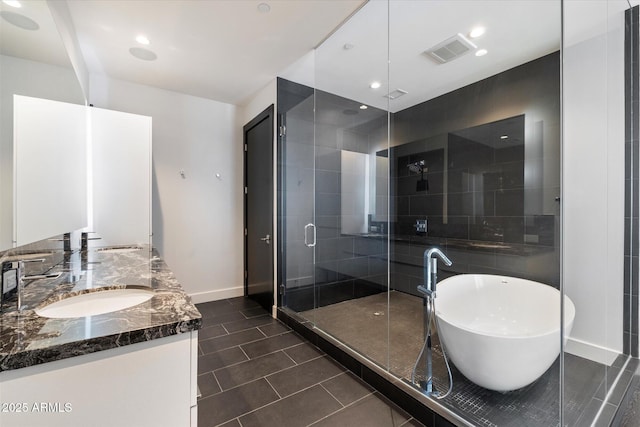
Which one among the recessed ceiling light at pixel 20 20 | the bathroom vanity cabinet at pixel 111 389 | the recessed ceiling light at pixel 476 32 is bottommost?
the bathroom vanity cabinet at pixel 111 389

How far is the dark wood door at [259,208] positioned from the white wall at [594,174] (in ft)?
8.71

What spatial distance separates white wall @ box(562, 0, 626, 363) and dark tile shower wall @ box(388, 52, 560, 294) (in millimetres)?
368

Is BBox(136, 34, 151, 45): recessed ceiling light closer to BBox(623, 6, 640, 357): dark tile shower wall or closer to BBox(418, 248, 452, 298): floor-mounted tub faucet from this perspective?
BBox(418, 248, 452, 298): floor-mounted tub faucet

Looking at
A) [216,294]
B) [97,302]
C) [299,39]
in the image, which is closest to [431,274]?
[97,302]

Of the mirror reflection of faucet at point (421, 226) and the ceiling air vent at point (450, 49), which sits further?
the mirror reflection of faucet at point (421, 226)

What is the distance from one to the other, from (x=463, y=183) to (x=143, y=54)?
3.68 metres

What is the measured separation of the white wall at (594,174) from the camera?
154 cm

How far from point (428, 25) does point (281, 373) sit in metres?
3.04

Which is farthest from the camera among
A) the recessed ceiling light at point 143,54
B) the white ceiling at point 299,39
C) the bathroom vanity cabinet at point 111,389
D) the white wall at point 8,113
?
the recessed ceiling light at point 143,54

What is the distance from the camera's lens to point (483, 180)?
2936 mm

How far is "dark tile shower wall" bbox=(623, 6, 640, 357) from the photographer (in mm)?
2000

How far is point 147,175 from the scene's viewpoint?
9.32ft

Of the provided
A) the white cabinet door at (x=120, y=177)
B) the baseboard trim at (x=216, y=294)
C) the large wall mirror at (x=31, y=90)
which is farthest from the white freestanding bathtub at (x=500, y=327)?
the white cabinet door at (x=120, y=177)

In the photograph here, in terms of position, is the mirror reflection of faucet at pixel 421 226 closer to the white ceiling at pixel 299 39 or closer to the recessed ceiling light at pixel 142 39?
the white ceiling at pixel 299 39
